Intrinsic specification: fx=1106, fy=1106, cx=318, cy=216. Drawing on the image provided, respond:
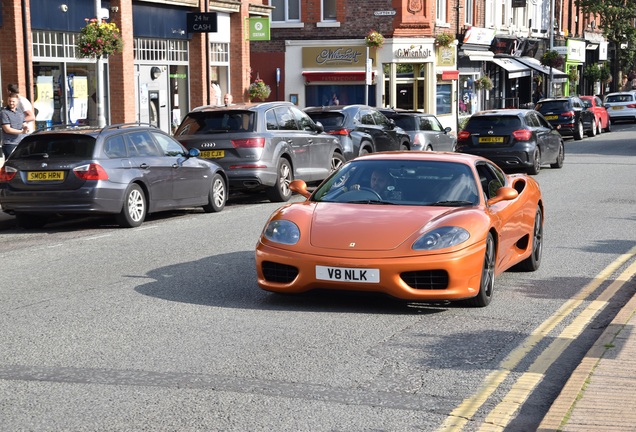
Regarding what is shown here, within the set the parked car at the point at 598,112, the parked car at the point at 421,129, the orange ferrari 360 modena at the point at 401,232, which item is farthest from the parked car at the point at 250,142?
the parked car at the point at 598,112

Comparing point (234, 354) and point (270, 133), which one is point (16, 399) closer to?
point (234, 354)

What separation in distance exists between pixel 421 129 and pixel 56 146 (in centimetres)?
1467

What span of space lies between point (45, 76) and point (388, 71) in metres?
23.4

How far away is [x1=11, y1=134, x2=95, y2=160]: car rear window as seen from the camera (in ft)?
50.3

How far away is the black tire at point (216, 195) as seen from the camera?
17.5m

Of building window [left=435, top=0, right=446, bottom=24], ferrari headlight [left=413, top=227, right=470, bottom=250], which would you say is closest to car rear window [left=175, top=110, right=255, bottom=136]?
ferrari headlight [left=413, top=227, right=470, bottom=250]

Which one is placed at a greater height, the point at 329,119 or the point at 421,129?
the point at 329,119

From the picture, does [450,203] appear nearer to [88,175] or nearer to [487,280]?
[487,280]

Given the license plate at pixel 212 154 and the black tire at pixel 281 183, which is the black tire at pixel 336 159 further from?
the license plate at pixel 212 154

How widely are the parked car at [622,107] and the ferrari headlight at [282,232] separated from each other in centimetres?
5122

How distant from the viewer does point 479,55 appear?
2064 inches

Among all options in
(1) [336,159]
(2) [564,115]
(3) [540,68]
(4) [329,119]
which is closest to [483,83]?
(3) [540,68]

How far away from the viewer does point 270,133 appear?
19.1 m

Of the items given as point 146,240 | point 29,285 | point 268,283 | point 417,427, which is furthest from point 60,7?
point 417,427
